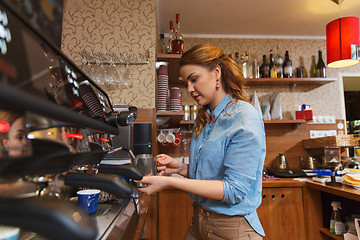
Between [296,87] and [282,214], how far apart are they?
1.69 meters

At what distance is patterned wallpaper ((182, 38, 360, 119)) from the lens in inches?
125

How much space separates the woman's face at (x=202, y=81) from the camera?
1131mm

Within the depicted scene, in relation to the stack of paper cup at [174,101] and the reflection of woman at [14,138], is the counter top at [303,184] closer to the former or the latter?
the stack of paper cup at [174,101]

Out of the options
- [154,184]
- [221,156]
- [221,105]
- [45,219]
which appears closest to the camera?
[45,219]

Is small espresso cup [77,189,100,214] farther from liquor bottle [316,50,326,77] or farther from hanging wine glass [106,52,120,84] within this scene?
liquor bottle [316,50,326,77]

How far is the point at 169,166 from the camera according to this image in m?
1.35

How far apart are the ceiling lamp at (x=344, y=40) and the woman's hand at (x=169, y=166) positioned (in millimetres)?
1823

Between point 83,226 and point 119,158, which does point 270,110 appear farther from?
point 83,226

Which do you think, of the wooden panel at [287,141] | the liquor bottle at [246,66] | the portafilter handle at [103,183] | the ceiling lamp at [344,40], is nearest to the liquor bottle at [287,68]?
the liquor bottle at [246,66]

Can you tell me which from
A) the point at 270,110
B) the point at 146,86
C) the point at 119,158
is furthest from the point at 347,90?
the point at 119,158

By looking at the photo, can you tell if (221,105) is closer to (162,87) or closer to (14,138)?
(14,138)

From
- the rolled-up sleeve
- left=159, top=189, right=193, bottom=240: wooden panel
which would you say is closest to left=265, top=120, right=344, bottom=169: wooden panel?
left=159, top=189, right=193, bottom=240: wooden panel

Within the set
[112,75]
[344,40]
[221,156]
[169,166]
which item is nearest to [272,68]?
[344,40]

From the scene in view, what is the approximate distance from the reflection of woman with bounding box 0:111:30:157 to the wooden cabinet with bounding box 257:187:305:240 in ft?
7.30
